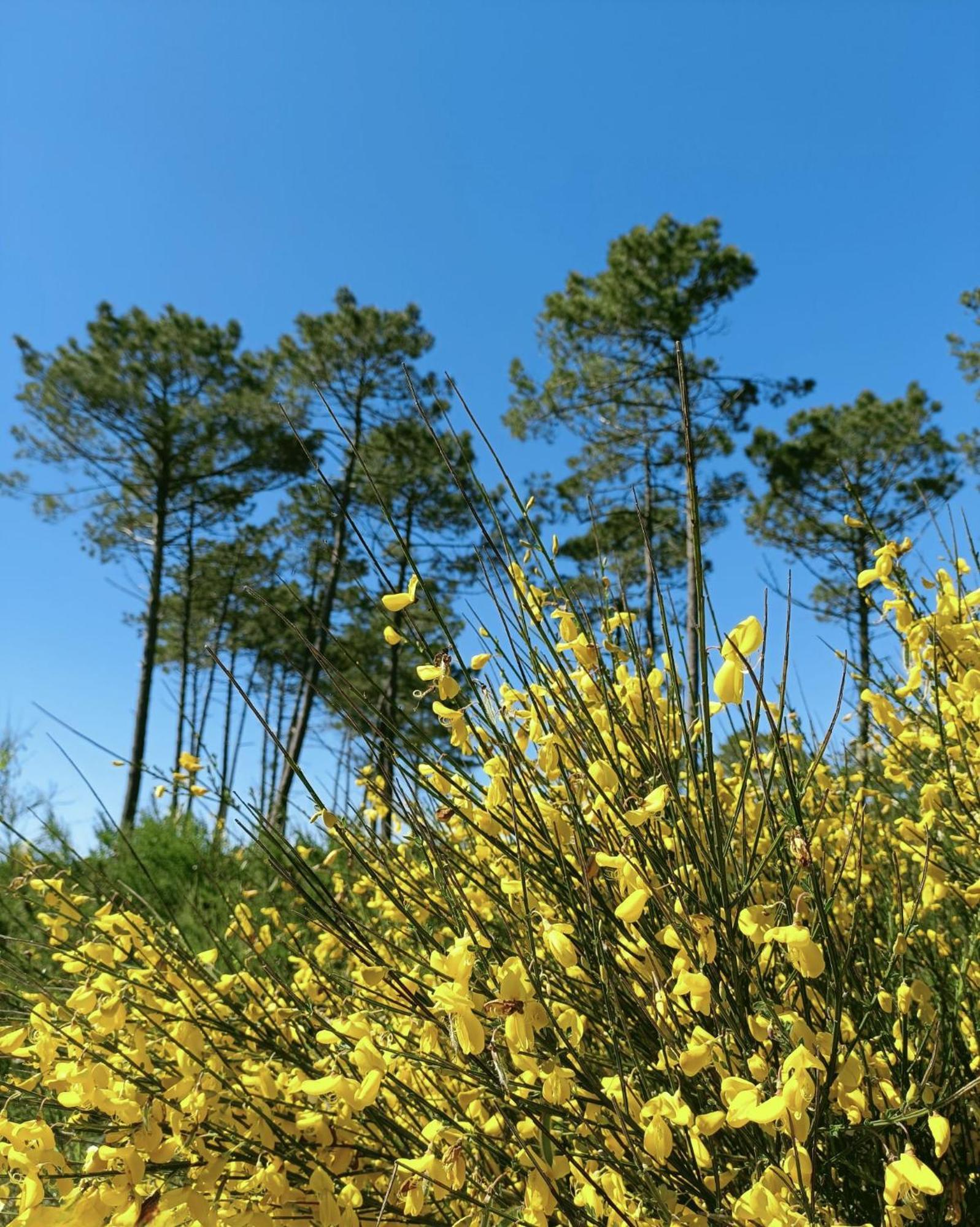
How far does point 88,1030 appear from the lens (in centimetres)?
144

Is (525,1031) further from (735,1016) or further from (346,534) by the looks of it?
(346,534)

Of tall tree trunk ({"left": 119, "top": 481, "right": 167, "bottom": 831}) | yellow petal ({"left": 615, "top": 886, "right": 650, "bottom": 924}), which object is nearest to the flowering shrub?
yellow petal ({"left": 615, "top": 886, "right": 650, "bottom": 924})

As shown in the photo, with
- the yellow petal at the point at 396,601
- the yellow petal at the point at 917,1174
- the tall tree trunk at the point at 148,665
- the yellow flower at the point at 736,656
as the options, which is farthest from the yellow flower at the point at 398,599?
the tall tree trunk at the point at 148,665

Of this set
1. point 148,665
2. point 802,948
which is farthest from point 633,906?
point 148,665

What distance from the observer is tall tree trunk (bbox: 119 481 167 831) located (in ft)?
35.7

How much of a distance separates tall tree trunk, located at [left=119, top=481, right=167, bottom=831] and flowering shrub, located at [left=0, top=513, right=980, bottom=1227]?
10110 mm

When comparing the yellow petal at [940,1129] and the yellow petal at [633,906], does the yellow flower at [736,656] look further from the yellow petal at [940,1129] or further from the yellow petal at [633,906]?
the yellow petal at [940,1129]

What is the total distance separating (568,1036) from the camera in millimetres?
1127

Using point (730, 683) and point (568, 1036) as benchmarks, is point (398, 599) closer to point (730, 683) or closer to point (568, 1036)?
point (730, 683)

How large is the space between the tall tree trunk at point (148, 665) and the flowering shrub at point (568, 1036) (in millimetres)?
10110

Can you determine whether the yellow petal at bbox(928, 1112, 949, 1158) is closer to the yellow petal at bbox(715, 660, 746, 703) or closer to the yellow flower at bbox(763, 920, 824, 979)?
the yellow flower at bbox(763, 920, 824, 979)

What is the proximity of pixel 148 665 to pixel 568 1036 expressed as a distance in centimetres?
1155

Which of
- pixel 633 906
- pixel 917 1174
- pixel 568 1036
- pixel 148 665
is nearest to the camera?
pixel 917 1174

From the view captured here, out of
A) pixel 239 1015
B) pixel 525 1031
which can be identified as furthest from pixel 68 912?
pixel 525 1031
